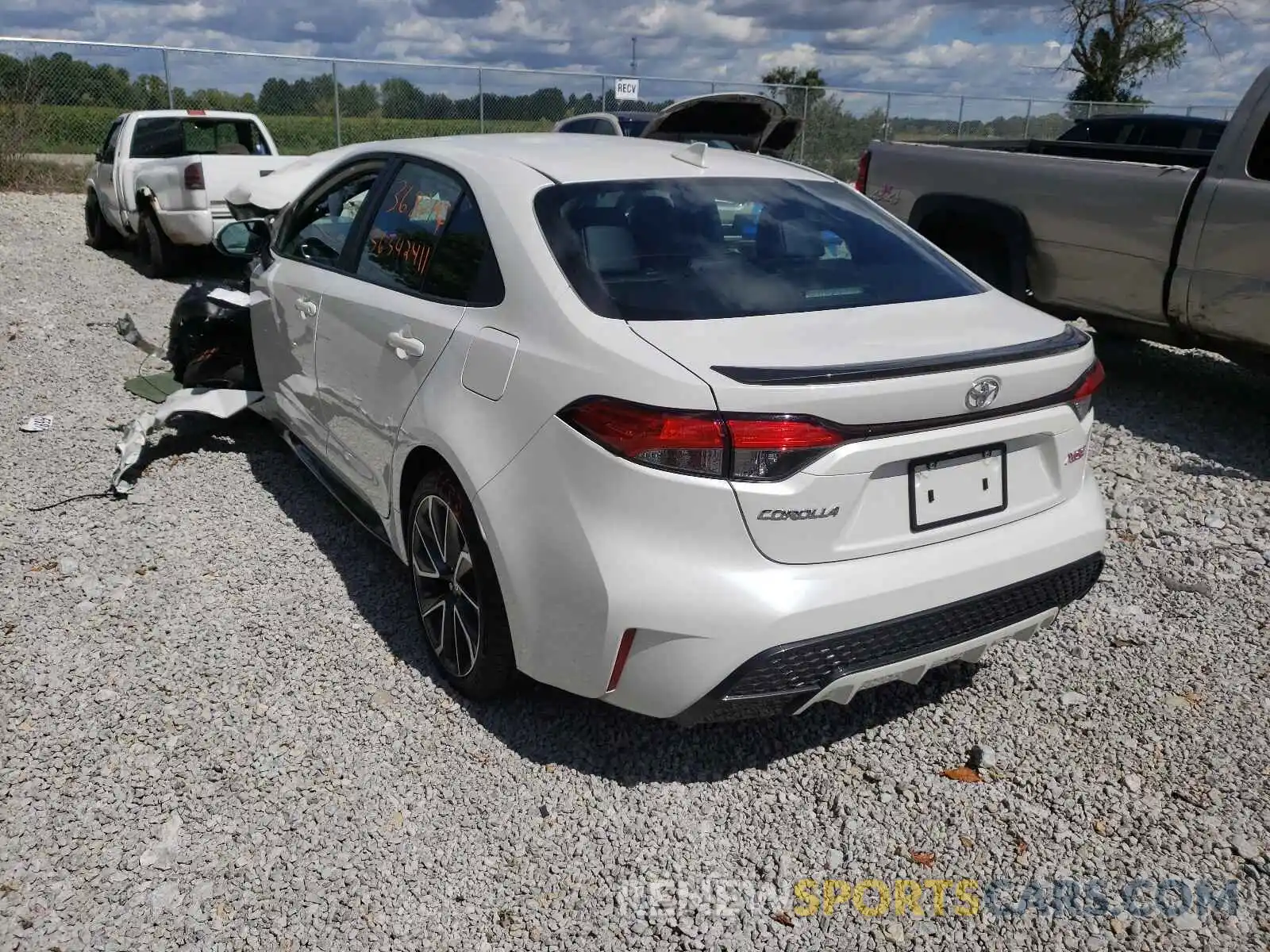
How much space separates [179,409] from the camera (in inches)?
201

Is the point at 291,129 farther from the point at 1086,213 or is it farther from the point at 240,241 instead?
the point at 1086,213

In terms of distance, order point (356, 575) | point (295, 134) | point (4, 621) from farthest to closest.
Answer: point (295, 134), point (356, 575), point (4, 621)

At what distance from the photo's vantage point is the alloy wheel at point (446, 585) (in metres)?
3.06

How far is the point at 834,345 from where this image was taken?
8.45 feet

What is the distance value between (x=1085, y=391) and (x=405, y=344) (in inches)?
80.3

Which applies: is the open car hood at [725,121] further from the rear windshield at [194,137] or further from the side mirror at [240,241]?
the side mirror at [240,241]

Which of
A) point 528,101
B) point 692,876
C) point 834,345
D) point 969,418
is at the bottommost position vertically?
point 692,876

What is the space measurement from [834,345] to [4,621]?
3154 millimetres

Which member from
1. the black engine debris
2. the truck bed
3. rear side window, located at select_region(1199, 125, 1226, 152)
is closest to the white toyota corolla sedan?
the black engine debris

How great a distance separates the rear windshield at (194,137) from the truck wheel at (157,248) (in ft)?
3.41

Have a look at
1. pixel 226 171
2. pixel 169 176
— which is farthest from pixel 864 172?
pixel 169 176

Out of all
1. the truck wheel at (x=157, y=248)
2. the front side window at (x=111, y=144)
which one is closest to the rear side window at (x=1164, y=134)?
the truck wheel at (x=157, y=248)

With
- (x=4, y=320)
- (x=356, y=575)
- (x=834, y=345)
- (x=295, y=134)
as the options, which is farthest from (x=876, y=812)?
(x=295, y=134)

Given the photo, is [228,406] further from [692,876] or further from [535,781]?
[692,876]
